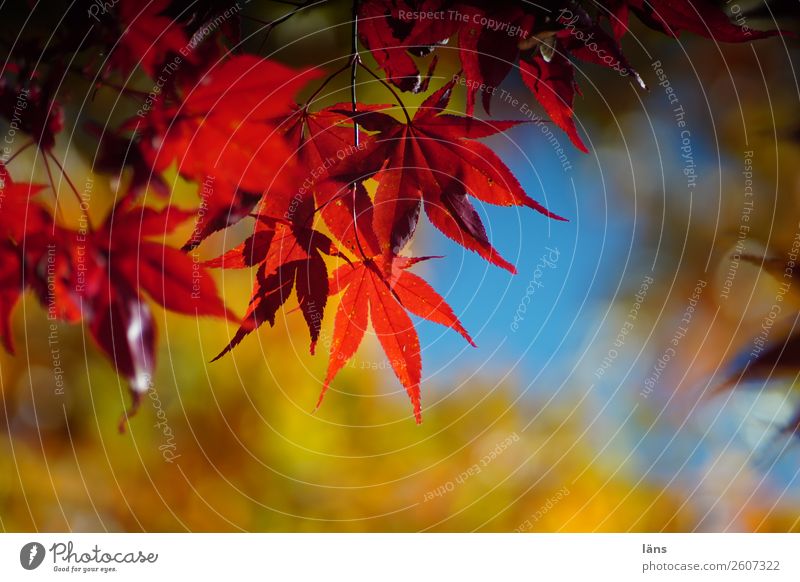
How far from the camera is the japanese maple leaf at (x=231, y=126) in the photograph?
0.53 m

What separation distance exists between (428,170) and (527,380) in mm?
211

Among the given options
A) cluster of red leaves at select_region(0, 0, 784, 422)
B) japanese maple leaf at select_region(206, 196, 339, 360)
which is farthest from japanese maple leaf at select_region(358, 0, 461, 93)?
japanese maple leaf at select_region(206, 196, 339, 360)

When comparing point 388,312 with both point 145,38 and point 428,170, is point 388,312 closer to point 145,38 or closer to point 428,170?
point 428,170

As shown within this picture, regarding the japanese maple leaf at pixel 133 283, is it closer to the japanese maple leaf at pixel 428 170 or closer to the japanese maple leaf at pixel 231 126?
the japanese maple leaf at pixel 231 126

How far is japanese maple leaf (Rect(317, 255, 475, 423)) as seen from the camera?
0.53m

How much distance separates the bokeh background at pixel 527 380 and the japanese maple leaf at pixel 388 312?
0.01 m

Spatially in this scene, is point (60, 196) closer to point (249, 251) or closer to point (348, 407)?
point (249, 251)

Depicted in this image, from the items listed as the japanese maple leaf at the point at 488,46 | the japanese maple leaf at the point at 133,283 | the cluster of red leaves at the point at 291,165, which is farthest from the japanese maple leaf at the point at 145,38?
the japanese maple leaf at the point at 488,46

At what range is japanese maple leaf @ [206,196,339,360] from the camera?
20.9 inches

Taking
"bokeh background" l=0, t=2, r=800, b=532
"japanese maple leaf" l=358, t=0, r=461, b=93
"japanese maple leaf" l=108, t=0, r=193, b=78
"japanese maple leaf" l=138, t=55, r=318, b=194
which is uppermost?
"japanese maple leaf" l=108, t=0, r=193, b=78

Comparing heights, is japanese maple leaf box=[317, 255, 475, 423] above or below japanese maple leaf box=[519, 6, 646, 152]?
below

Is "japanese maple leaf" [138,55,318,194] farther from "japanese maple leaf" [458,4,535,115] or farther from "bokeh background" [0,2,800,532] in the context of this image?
"japanese maple leaf" [458,4,535,115]

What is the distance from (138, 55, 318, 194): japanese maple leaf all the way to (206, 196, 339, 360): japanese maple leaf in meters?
0.03
